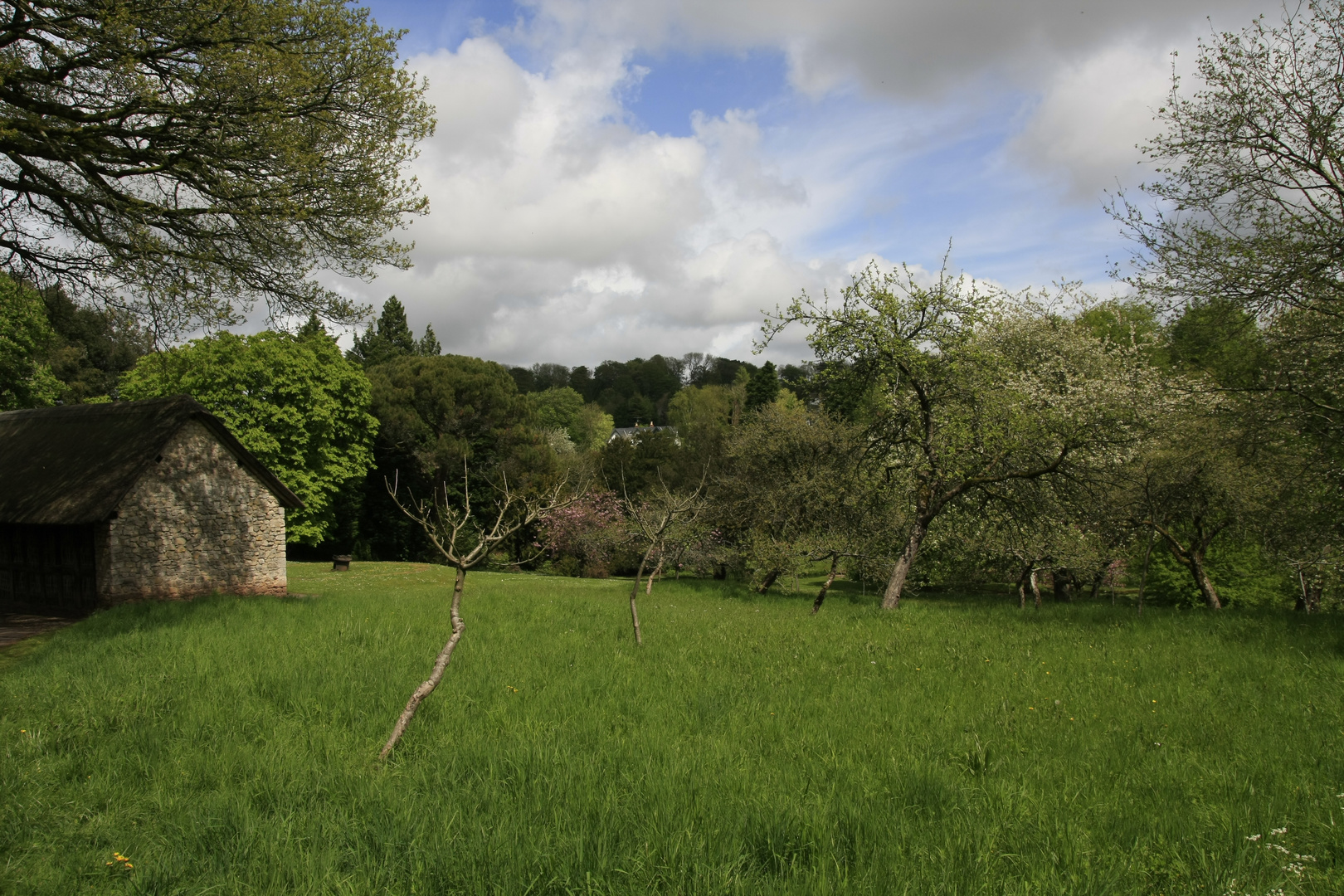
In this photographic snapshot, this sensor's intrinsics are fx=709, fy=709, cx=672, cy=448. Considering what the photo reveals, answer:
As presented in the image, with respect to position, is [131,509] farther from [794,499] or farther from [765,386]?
[765,386]

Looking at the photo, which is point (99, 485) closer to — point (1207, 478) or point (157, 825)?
point (157, 825)

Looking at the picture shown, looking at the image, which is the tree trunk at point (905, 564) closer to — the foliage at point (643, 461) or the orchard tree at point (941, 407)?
the orchard tree at point (941, 407)

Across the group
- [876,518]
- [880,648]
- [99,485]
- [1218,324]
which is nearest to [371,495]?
[99,485]

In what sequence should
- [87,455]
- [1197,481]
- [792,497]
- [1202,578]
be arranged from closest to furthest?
1. [1197,481]
2. [1202,578]
3. [87,455]
4. [792,497]

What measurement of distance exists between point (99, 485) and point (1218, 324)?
2433 centimetres

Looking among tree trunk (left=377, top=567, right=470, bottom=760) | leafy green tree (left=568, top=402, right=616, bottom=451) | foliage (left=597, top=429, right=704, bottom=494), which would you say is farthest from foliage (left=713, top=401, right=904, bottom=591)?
leafy green tree (left=568, top=402, right=616, bottom=451)

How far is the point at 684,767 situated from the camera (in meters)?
5.28

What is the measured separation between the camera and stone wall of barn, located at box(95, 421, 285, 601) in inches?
720

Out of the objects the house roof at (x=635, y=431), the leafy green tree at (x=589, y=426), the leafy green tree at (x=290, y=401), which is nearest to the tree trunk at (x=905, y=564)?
the leafy green tree at (x=290, y=401)

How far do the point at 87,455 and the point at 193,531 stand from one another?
3414mm

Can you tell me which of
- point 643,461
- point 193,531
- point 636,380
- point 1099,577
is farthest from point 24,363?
point 636,380

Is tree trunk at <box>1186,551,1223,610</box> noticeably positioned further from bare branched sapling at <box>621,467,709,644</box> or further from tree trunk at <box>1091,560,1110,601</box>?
bare branched sapling at <box>621,467,709,644</box>

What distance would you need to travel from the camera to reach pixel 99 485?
58.6 ft

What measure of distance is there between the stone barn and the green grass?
366 inches
